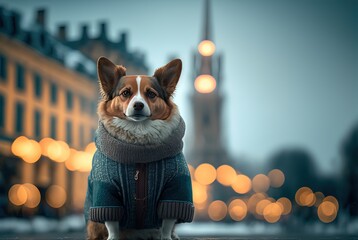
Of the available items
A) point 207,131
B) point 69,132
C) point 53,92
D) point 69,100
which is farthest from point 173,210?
point 207,131

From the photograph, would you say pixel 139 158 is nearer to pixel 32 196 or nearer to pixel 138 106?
pixel 138 106

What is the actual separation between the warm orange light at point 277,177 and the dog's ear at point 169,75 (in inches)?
4043

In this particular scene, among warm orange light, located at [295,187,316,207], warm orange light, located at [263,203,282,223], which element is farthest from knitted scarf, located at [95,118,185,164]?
warm orange light, located at [263,203,282,223]

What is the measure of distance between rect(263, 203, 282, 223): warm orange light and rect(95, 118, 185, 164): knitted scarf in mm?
104151

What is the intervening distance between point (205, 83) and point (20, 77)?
119 ft

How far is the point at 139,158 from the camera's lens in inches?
281

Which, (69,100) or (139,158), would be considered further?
(69,100)

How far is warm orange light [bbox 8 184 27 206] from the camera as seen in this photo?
141 feet

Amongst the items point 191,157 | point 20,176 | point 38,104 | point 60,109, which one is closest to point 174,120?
point 20,176

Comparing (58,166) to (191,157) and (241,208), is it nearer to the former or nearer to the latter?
(241,208)

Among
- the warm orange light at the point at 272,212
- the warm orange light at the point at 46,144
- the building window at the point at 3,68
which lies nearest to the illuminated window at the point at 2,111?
the building window at the point at 3,68

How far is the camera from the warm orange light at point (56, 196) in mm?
48438

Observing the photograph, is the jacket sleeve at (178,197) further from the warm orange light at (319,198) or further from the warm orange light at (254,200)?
the warm orange light at (319,198)

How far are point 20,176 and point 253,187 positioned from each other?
84319 millimetres
